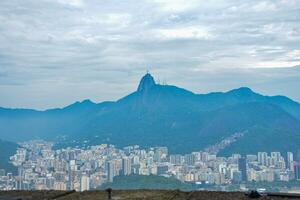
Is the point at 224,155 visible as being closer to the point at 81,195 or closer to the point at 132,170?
the point at 132,170

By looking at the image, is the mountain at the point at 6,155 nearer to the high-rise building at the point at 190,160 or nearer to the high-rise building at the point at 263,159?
the high-rise building at the point at 190,160

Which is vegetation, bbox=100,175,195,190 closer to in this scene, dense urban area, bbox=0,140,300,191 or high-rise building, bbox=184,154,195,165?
dense urban area, bbox=0,140,300,191

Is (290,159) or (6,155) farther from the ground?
(6,155)

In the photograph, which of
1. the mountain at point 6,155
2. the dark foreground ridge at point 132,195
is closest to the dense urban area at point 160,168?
Result: the mountain at point 6,155

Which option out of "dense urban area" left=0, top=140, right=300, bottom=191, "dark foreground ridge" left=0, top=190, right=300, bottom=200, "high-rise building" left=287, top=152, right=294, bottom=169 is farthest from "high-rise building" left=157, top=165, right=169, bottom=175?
"dark foreground ridge" left=0, top=190, right=300, bottom=200

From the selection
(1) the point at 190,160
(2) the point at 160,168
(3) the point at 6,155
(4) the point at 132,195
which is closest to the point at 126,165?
(2) the point at 160,168

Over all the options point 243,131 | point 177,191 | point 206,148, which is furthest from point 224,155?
Result: point 177,191

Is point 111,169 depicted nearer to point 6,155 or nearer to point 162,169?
point 162,169
